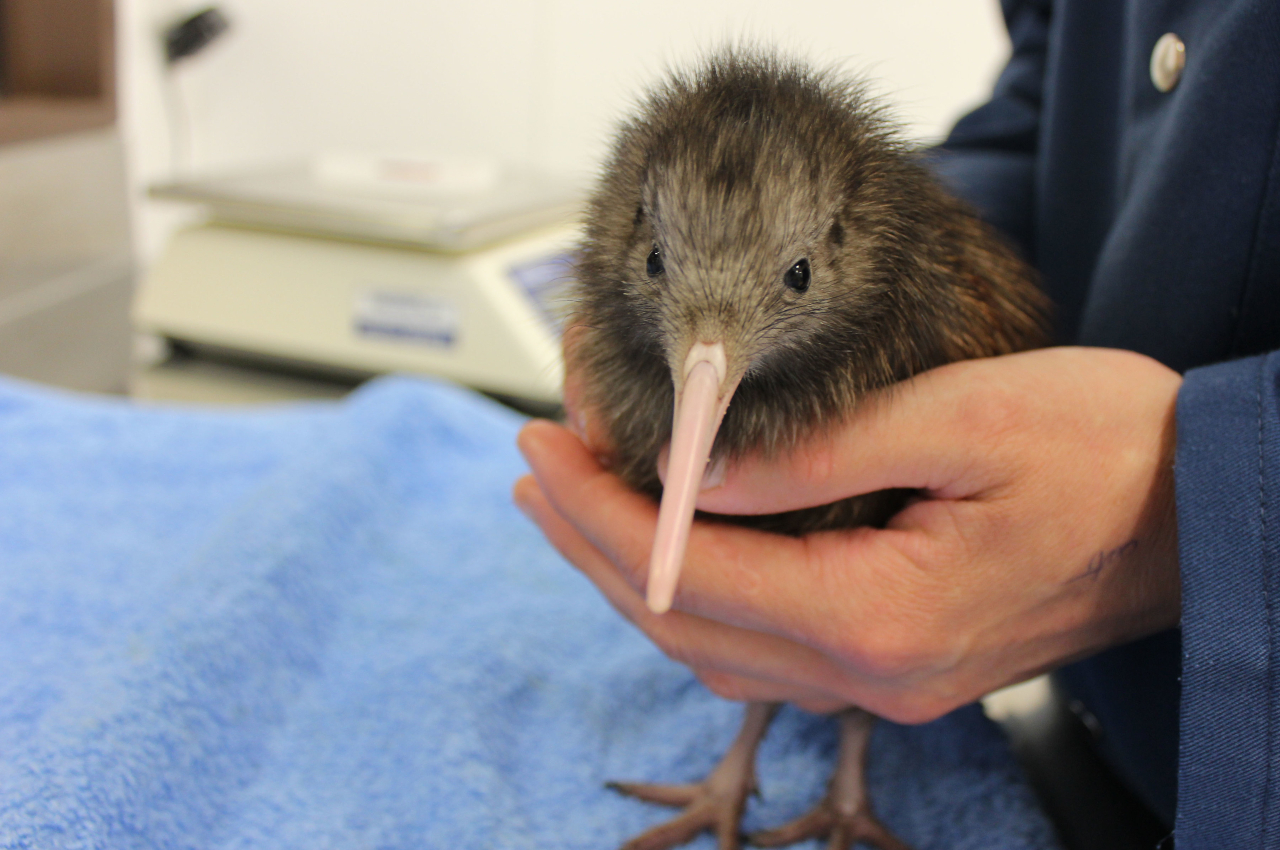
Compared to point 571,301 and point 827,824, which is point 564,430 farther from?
point 827,824

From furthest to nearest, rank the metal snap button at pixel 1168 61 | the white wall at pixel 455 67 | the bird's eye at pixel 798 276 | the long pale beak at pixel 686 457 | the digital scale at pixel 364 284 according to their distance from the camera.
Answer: the white wall at pixel 455 67
the digital scale at pixel 364 284
the metal snap button at pixel 1168 61
the bird's eye at pixel 798 276
the long pale beak at pixel 686 457

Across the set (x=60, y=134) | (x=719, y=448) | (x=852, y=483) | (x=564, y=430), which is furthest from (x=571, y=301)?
(x=60, y=134)

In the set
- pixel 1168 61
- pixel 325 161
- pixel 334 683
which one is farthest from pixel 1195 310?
pixel 325 161

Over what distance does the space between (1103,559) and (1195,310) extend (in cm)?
25

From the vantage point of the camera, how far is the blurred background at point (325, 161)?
5.38 ft

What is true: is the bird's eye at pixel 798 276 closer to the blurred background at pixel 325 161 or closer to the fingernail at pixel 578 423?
the fingernail at pixel 578 423

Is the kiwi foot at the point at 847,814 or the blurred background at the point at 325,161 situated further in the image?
the blurred background at the point at 325,161

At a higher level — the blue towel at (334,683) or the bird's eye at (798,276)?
the bird's eye at (798,276)

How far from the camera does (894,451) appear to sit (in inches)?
26.4

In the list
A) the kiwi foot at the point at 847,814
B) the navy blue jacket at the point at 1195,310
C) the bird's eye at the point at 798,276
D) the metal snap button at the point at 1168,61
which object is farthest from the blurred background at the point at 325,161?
the kiwi foot at the point at 847,814

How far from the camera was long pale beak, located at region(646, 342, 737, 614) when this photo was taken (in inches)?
20.8

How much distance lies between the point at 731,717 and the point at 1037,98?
0.96 metres

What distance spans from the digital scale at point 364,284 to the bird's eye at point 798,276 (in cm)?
95

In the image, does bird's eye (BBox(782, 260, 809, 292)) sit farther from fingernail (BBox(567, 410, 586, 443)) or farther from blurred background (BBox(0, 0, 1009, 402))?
blurred background (BBox(0, 0, 1009, 402))
